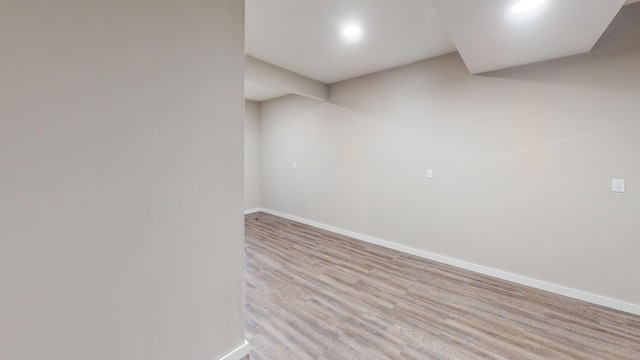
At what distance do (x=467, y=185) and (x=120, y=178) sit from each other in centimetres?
325

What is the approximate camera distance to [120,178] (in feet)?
3.89

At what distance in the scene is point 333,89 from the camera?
13.9 feet

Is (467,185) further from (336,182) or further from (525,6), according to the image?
(336,182)

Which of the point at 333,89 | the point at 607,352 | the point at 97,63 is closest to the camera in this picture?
the point at 97,63

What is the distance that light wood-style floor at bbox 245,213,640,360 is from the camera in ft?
5.88

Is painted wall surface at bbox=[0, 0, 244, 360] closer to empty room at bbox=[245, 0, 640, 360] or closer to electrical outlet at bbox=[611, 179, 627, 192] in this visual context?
empty room at bbox=[245, 0, 640, 360]

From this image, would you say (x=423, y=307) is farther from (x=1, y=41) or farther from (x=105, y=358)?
(x=1, y=41)

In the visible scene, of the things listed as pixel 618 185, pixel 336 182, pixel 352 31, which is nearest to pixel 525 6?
pixel 352 31

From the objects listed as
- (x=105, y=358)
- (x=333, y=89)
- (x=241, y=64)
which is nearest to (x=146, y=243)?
(x=105, y=358)

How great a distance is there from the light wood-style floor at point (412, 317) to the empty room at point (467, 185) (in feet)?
0.05

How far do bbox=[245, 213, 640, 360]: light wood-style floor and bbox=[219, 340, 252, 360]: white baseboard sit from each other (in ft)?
0.23

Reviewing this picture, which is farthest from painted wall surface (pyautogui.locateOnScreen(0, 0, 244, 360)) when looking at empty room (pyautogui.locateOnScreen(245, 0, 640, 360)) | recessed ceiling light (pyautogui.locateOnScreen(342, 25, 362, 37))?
recessed ceiling light (pyautogui.locateOnScreen(342, 25, 362, 37))

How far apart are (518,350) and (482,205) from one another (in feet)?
4.98

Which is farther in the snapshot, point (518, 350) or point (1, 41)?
point (518, 350)
